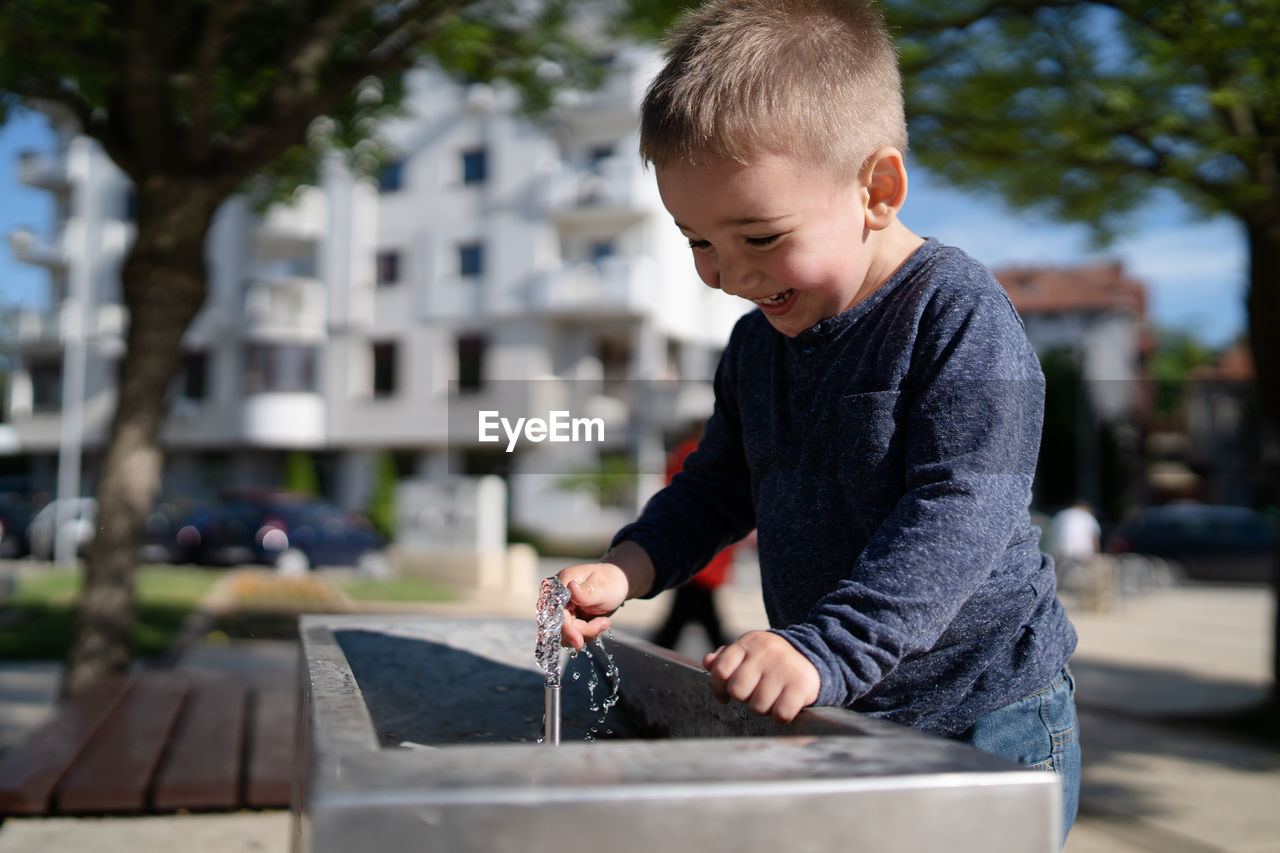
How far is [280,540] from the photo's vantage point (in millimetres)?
19594

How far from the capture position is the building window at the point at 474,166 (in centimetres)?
2905

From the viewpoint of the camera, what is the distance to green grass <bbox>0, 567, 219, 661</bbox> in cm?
849

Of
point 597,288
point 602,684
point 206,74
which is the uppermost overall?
point 597,288

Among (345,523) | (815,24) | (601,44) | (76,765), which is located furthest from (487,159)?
(815,24)

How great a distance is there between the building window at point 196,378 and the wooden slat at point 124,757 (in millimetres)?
29168

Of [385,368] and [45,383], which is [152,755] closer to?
[385,368]

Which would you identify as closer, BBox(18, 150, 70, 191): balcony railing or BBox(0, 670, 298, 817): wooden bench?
BBox(0, 670, 298, 817): wooden bench

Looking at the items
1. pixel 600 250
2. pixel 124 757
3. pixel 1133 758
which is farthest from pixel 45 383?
pixel 1133 758

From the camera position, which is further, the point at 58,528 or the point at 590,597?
the point at 58,528

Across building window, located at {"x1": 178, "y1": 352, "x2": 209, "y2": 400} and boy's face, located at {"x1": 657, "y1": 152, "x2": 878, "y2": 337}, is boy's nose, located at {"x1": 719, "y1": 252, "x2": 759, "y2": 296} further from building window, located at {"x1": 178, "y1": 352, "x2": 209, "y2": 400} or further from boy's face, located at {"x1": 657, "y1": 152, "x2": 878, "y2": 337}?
building window, located at {"x1": 178, "y1": 352, "x2": 209, "y2": 400}

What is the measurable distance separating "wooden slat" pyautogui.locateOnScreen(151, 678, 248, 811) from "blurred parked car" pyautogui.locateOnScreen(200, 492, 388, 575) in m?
14.8

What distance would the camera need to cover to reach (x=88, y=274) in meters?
32.8

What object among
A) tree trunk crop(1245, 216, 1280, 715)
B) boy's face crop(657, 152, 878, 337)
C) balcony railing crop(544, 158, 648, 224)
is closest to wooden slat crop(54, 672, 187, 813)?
boy's face crop(657, 152, 878, 337)

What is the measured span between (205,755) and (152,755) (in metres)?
0.19
